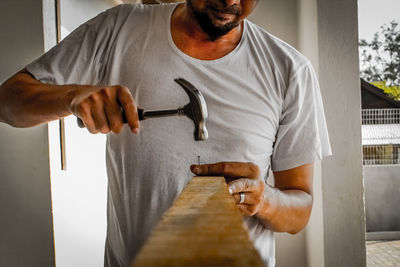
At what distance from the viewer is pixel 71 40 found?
122cm

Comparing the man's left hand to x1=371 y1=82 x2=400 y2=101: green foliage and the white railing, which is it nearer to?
the white railing

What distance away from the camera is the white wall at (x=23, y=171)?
5.70 ft

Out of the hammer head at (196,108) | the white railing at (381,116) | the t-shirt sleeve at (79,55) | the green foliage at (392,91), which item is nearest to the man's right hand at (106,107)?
the hammer head at (196,108)

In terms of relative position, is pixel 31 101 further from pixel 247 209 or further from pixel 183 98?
pixel 247 209

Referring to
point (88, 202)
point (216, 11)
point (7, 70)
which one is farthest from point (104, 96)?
point (88, 202)

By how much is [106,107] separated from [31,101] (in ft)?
1.00

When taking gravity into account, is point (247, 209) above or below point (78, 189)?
above

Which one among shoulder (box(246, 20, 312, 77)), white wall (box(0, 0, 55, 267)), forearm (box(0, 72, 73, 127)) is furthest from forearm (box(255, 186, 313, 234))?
white wall (box(0, 0, 55, 267))

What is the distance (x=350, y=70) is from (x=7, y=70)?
2.48m

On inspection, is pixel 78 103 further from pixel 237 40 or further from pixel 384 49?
pixel 384 49

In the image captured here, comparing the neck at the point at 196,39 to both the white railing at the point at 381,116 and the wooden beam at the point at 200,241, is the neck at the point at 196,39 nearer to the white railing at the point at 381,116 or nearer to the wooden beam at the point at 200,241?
the wooden beam at the point at 200,241

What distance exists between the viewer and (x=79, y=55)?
1208 mm

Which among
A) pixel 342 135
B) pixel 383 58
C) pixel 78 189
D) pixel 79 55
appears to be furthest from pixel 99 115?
pixel 383 58

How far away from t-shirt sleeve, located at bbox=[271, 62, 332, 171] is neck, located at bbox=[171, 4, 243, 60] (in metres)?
0.28
